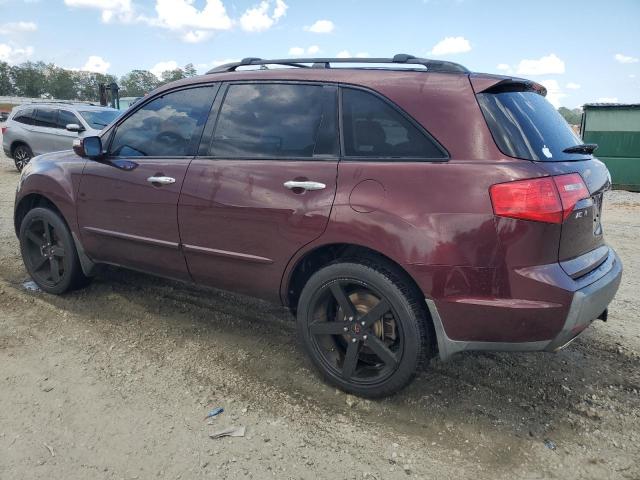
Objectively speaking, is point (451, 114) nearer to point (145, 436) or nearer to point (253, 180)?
point (253, 180)

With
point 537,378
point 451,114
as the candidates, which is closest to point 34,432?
point 451,114

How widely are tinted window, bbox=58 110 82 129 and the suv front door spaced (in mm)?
8466

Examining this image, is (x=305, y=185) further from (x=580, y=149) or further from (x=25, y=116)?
(x=25, y=116)

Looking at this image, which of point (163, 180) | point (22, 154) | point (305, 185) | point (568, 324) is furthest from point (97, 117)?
point (568, 324)

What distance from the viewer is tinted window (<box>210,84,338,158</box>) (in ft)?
9.27

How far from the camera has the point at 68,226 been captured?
4.04 meters

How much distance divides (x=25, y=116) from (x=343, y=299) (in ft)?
41.3

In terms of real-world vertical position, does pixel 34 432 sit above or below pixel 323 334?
below

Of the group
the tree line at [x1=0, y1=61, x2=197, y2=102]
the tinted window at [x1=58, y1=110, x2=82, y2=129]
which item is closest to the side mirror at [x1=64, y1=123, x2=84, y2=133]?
the tinted window at [x1=58, y1=110, x2=82, y2=129]

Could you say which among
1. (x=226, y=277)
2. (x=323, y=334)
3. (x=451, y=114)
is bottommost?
(x=323, y=334)

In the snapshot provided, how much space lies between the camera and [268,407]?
272cm

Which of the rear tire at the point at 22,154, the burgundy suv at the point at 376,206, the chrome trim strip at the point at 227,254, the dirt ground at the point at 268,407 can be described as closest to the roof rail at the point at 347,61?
the burgundy suv at the point at 376,206

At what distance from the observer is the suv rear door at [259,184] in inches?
109

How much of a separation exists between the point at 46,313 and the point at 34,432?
1.60 meters
